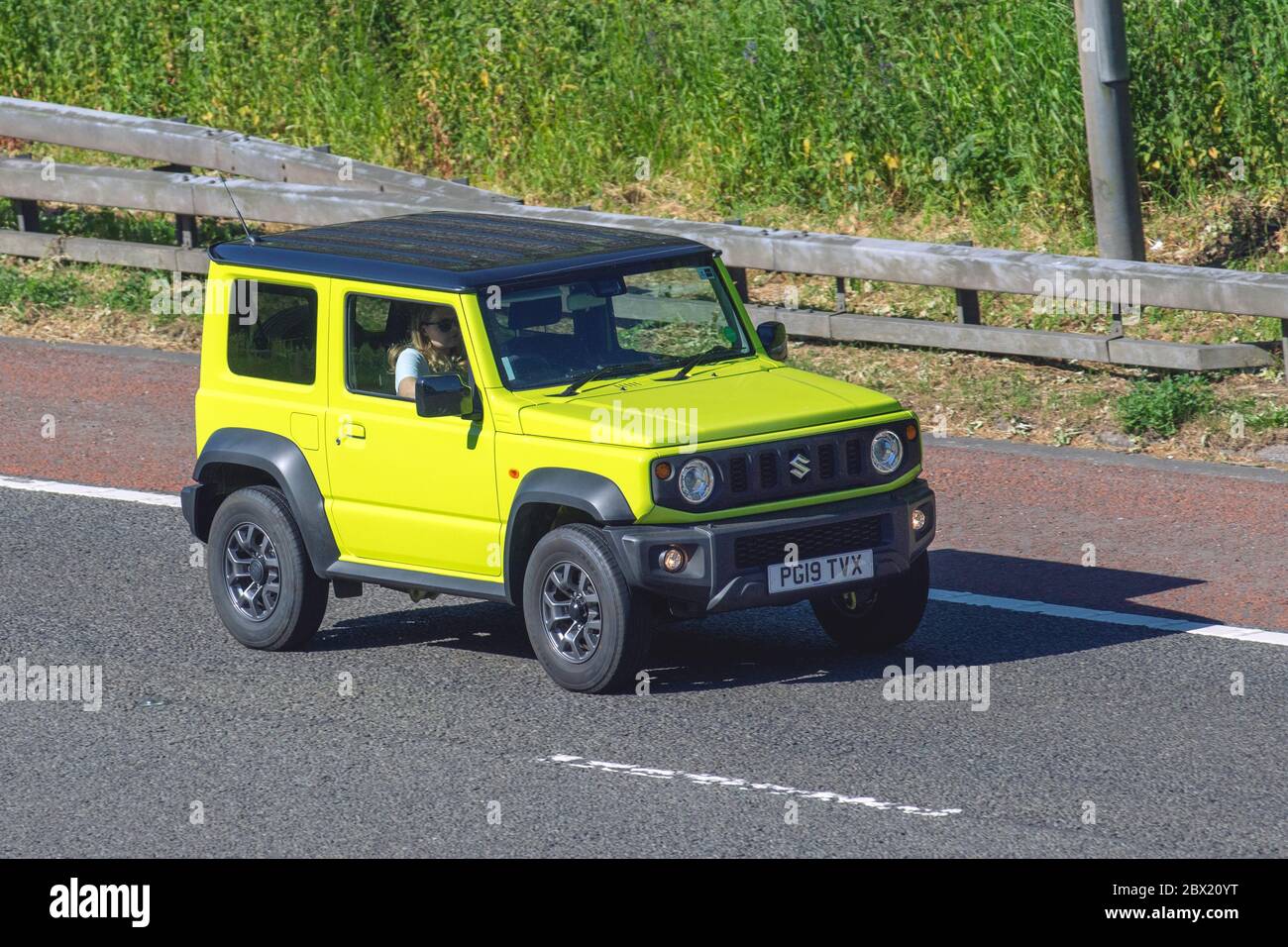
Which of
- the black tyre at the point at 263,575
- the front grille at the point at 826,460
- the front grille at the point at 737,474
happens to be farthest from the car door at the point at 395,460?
the front grille at the point at 826,460

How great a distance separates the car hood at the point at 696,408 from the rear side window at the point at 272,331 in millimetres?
1249

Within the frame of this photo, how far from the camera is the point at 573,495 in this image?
8.09 m

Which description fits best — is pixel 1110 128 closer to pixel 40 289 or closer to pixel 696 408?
pixel 696 408

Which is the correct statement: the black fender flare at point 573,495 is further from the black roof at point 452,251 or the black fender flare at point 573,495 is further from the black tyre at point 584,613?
the black roof at point 452,251

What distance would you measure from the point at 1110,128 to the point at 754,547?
6540mm

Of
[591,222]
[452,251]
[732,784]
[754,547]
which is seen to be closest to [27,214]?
[591,222]

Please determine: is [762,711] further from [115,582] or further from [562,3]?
[562,3]

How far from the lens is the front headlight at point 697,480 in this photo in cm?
796

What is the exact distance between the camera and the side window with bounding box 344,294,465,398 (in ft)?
28.5

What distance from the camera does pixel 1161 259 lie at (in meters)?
15.1

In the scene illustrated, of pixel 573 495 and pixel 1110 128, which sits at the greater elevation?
pixel 1110 128

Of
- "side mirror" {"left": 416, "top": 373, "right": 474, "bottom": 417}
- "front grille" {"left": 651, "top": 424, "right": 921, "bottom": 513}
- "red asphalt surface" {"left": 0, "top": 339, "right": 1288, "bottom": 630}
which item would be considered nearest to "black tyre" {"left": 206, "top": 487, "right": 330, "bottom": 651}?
"side mirror" {"left": 416, "top": 373, "right": 474, "bottom": 417}

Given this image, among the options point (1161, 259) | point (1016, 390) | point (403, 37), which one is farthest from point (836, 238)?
point (403, 37)

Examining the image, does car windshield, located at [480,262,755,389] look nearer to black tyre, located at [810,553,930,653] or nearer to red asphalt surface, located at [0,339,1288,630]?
black tyre, located at [810,553,930,653]
